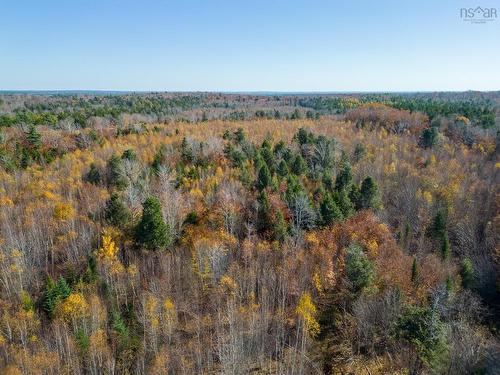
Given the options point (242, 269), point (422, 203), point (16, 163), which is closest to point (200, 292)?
point (242, 269)

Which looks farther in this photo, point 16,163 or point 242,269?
point 16,163

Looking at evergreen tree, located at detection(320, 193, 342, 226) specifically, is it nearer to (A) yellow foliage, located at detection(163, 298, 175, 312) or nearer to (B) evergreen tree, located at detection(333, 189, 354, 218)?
(B) evergreen tree, located at detection(333, 189, 354, 218)

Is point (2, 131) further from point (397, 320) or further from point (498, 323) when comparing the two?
point (498, 323)

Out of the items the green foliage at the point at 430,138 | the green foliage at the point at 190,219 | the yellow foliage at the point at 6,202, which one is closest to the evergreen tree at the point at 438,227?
the green foliage at the point at 190,219

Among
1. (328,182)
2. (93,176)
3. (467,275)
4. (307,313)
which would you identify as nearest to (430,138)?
(328,182)

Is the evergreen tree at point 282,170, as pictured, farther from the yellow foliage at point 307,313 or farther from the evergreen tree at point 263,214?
the yellow foliage at point 307,313

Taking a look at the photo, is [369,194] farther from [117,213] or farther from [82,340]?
[82,340]
